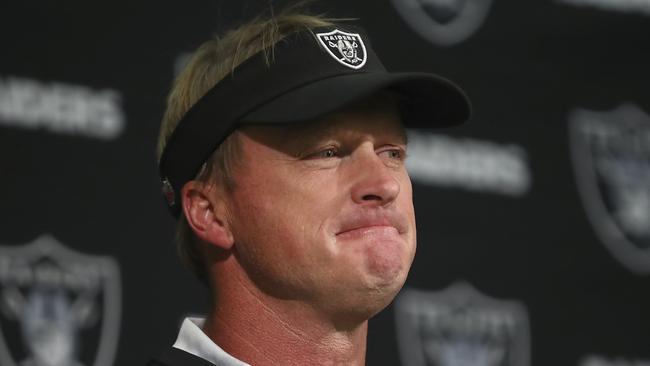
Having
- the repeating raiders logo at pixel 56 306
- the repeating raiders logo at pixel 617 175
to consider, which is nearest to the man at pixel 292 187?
the repeating raiders logo at pixel 56 306

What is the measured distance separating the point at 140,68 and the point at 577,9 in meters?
0.80

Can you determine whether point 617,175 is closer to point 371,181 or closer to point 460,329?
point 460,329

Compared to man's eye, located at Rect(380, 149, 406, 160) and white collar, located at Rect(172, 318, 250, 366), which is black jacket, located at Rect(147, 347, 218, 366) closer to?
white collar, located at Rect(172, 318, 250, 366)

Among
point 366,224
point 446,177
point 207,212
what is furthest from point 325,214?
point 446,177

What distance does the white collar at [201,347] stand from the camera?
1.36 m

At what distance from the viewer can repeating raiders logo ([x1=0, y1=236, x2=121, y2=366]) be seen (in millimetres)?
1904

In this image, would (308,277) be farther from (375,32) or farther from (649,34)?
(649,34)

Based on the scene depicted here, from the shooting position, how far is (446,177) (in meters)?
2.29

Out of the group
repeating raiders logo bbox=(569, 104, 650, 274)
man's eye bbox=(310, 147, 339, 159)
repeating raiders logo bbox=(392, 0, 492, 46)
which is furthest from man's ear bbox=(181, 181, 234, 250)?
repeating raiders logo bbox=(569, 104, 650, 274)

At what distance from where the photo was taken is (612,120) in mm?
2471

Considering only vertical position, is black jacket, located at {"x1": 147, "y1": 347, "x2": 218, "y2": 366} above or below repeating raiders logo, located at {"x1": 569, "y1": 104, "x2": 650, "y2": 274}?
above

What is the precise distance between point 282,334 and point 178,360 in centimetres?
10

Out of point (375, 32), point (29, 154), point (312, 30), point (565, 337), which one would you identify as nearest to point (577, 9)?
point (375, 32)

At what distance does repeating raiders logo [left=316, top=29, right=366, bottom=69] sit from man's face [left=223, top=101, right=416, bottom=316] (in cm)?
5
